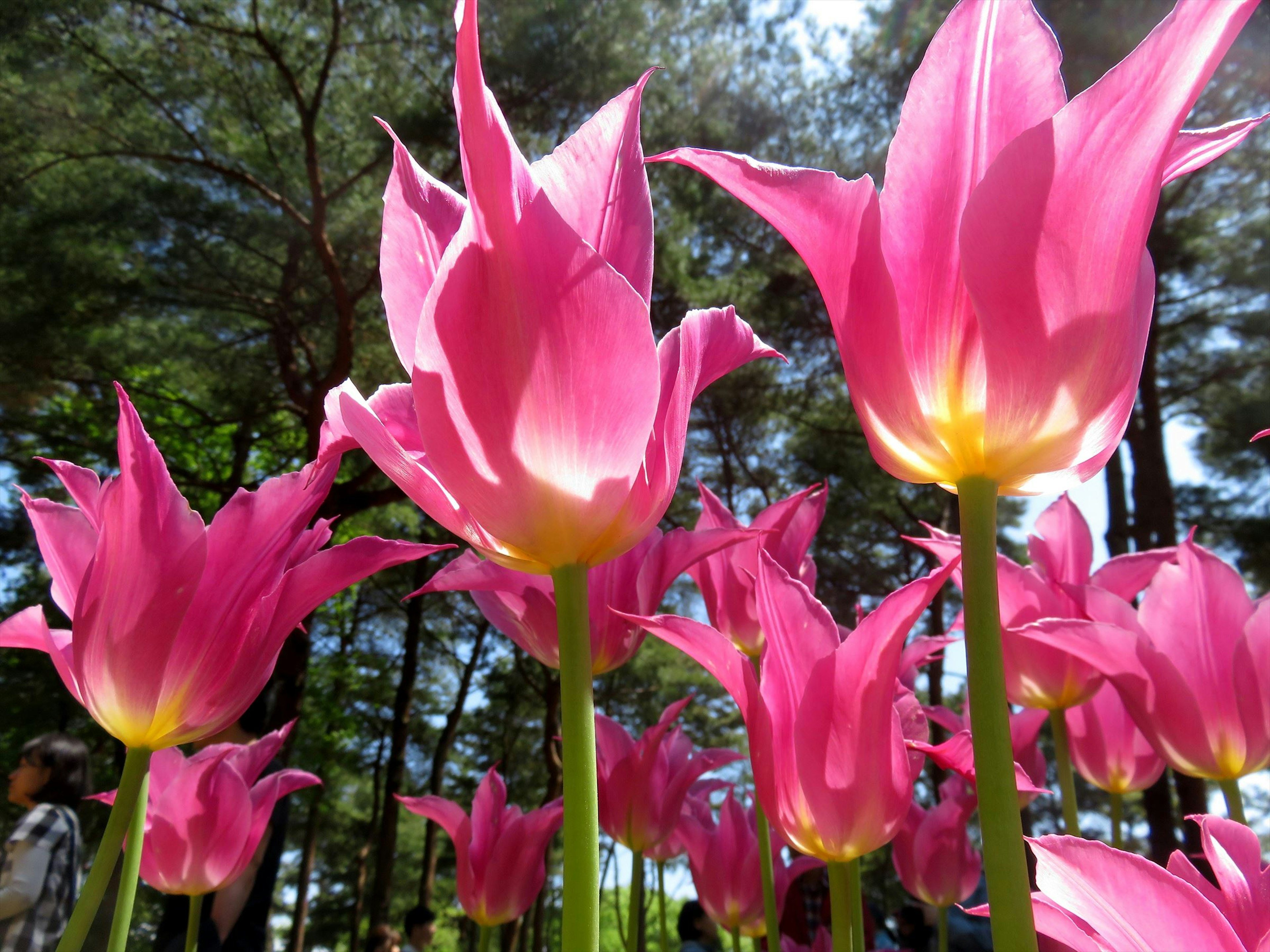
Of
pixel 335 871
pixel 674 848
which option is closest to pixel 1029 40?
pixel 674 848

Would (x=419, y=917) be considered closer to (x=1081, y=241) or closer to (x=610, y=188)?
(x=610, y=188)

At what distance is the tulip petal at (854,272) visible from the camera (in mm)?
415

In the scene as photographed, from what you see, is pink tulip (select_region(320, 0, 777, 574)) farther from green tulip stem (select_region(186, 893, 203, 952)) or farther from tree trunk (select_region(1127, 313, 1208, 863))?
tree trunk (select_region(1127, 313, 1208, 863))

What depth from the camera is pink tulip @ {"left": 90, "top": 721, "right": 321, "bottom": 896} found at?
2.75 ft

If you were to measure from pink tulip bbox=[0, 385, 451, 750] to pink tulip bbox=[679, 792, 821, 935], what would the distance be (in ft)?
2.32

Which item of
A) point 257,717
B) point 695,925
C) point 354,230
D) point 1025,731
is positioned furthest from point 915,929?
point 354,230

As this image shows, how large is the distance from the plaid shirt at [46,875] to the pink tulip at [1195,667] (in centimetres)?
278

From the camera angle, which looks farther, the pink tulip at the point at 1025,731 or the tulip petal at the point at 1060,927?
the pink tulip at the point at 1025,731

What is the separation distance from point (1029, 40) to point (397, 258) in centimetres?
33

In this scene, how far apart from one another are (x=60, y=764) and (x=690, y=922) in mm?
2480

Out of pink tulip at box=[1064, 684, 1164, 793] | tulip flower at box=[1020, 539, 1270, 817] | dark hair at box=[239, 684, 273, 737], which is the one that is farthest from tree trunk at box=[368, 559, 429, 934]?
tulip flower at box=[1020, 539, 1270, 817]

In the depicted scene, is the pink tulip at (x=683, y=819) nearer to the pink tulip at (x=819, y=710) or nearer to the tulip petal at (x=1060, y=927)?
the pink tulip at (x=819, y=710)

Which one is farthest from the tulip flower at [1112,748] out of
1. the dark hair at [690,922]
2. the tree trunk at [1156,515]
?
the tree trunk at [1156,515]

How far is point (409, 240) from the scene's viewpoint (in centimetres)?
51
